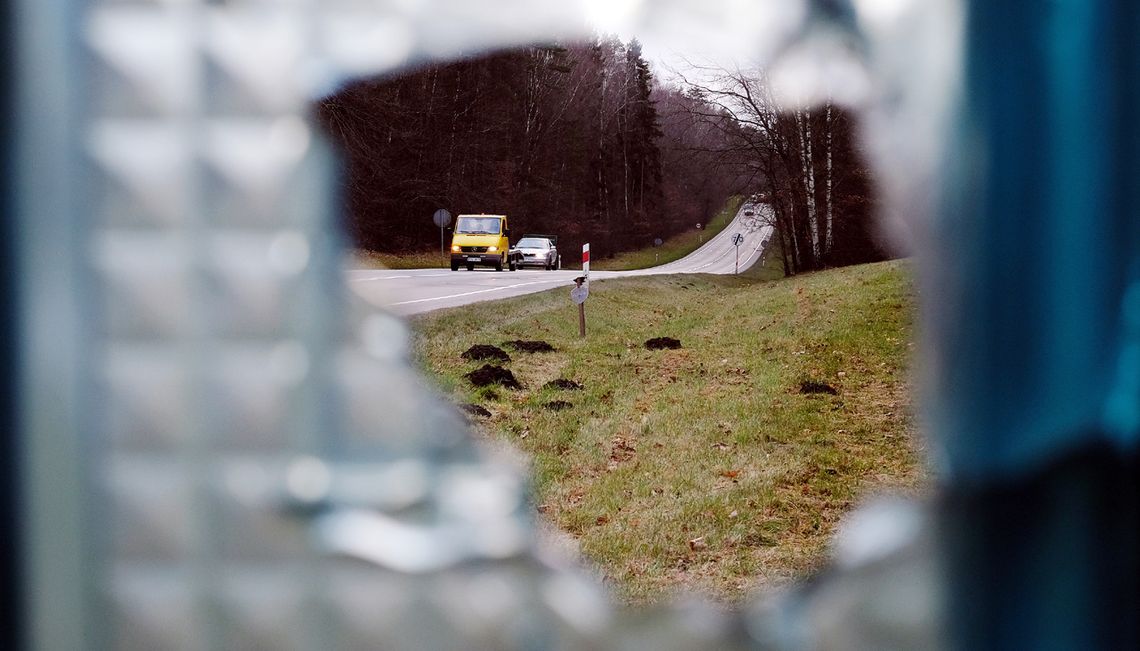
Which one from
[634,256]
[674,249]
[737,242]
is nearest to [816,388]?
[634,256]

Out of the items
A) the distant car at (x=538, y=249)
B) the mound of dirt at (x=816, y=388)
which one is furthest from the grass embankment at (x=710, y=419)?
the distant car at (x=538, y=249)

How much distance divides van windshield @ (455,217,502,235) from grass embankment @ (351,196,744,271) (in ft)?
0.12

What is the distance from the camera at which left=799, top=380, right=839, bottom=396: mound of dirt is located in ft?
10.5

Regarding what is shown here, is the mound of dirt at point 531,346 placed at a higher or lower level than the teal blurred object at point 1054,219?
lower

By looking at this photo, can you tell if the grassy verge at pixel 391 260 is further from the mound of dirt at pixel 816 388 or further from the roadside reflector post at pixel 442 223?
the mound of dirt at pixel 816 388

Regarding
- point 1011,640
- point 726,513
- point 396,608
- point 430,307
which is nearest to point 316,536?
point 396,608

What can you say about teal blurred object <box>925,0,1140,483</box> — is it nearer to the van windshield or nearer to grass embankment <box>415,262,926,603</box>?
grass embankment <box>415,262,926,603</box>

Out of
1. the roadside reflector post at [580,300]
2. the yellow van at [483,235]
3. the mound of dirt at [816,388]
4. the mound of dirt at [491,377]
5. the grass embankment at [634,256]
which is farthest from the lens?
the roadside reflector post at [580,300]

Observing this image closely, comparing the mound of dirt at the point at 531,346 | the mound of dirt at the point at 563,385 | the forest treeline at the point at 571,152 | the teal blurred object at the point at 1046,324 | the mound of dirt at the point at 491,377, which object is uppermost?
the forest treeline at the point at 571,152

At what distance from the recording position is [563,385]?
3.33m

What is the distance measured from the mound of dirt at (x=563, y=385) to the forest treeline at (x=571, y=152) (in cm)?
209

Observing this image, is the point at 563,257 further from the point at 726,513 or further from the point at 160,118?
the point at 726,513

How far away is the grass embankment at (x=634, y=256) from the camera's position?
1.55 feet

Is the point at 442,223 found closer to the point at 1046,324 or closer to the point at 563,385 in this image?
the point at 1046,324
